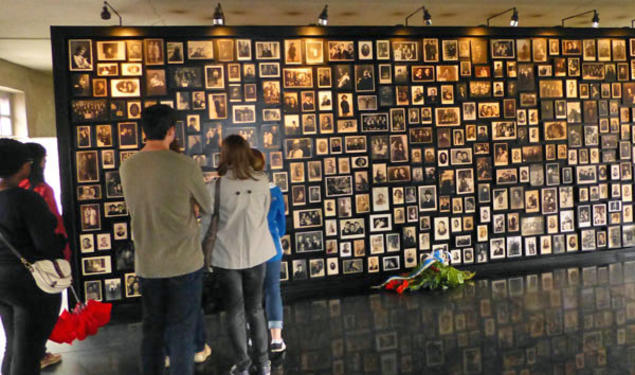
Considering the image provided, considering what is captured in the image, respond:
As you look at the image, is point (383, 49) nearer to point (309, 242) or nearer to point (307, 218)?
point (307, 218)

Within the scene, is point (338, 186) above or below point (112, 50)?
below

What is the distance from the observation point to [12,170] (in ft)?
10.7

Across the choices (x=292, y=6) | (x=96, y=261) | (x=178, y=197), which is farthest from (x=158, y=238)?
(x=292, y=6)

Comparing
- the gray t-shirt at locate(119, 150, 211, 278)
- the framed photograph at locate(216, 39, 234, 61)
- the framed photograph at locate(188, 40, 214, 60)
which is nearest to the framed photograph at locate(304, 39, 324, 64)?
the framed photograph at locate(216, 39, 234, 61)

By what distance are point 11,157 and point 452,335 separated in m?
4.09

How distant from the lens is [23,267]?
10.4 feet

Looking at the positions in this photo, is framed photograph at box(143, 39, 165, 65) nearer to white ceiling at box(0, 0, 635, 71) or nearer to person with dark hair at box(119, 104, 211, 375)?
white ceiling at box(0, 0, 635, 71)

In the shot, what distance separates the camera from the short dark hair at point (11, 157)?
3254 millimetres

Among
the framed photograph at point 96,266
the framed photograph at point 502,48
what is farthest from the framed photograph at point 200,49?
the framed photograph at point 502,48

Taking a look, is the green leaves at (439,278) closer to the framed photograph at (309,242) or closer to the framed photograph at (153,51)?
the framed photograph at (309,242)

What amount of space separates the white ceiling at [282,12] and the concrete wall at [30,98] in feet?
9.06

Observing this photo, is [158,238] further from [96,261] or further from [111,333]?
[96,261]

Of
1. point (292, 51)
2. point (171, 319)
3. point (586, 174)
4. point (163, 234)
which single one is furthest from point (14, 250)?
point (586, 174)

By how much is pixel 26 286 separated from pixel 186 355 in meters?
1.01
